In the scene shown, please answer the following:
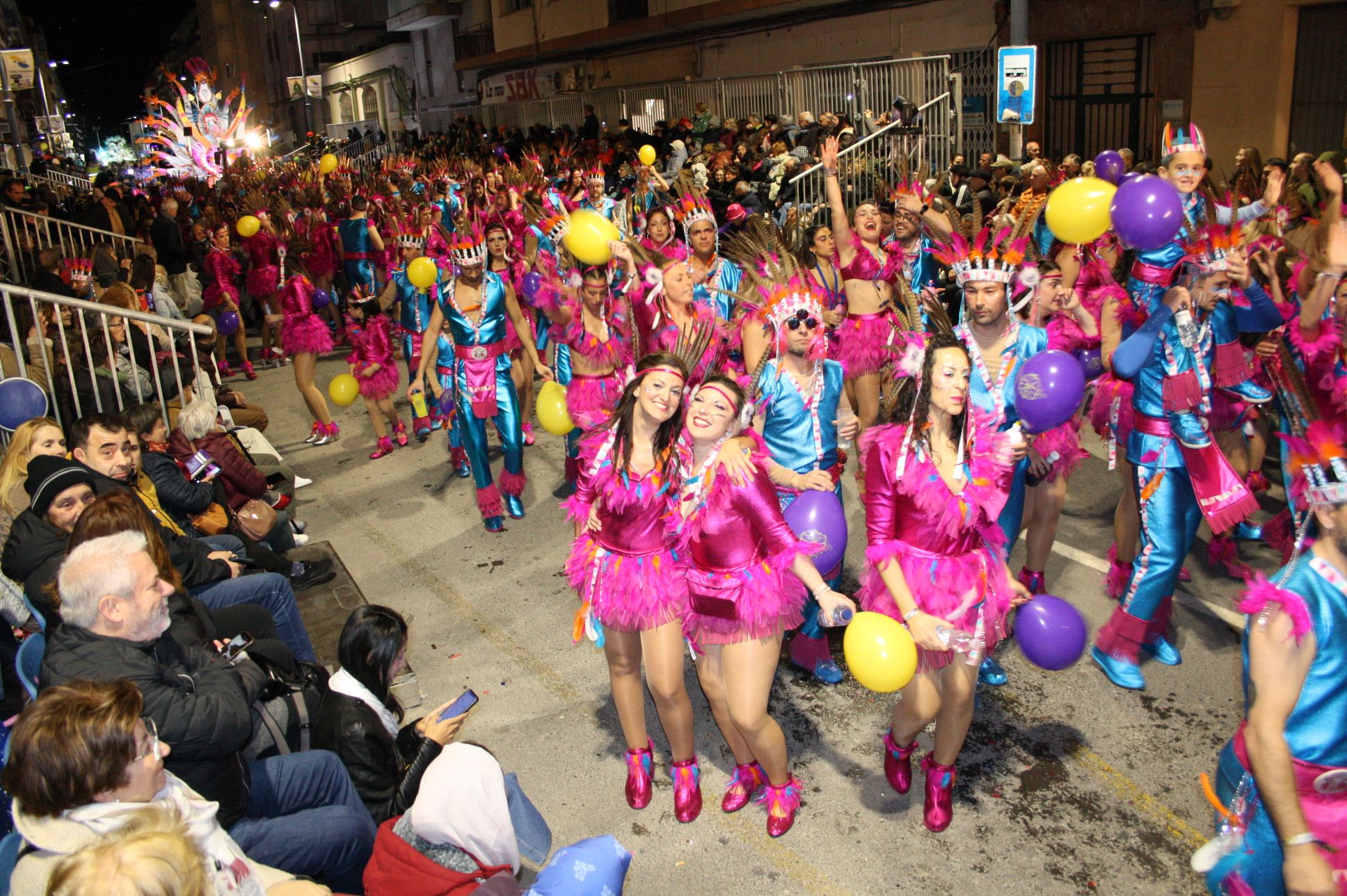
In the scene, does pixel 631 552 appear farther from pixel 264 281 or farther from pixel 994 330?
pixel 264 281

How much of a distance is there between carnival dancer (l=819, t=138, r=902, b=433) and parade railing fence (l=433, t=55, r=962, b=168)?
7.37m

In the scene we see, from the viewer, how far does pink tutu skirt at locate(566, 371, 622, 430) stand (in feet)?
20.7

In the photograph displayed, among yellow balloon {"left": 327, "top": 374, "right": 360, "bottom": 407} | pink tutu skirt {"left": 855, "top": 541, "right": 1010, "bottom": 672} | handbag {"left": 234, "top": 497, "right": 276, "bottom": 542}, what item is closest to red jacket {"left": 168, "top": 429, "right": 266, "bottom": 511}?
handbag {"left": 234, "top": 497, "right": 276, "bottom": 542}

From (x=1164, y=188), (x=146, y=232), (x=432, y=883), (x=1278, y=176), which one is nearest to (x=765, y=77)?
(x=146, y=232)

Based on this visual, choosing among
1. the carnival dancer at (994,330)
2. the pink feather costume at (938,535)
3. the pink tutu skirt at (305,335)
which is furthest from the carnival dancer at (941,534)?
the pink tutu skirt at (305,335)

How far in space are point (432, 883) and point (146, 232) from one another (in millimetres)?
17079

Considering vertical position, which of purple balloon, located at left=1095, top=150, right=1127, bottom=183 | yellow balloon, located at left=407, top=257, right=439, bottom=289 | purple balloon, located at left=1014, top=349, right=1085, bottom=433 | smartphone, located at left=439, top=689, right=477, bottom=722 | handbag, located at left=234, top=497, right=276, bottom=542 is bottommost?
handbag, located at left=234, top=497, right=276, bottom=542

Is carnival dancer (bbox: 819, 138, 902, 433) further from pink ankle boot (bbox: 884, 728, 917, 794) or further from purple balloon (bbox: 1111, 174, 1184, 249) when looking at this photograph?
pink ankle boot (bbox: 884, 728, 917, 794)

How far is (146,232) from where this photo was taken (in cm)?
1694

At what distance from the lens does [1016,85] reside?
32.2 feet

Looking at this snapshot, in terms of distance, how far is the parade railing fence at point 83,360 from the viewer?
6.73m

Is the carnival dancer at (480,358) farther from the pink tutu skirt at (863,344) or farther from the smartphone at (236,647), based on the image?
the smartphone at (236,647)

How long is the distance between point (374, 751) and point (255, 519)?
3.27 m

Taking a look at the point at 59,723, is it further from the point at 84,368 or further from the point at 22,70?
the point at 22,70
